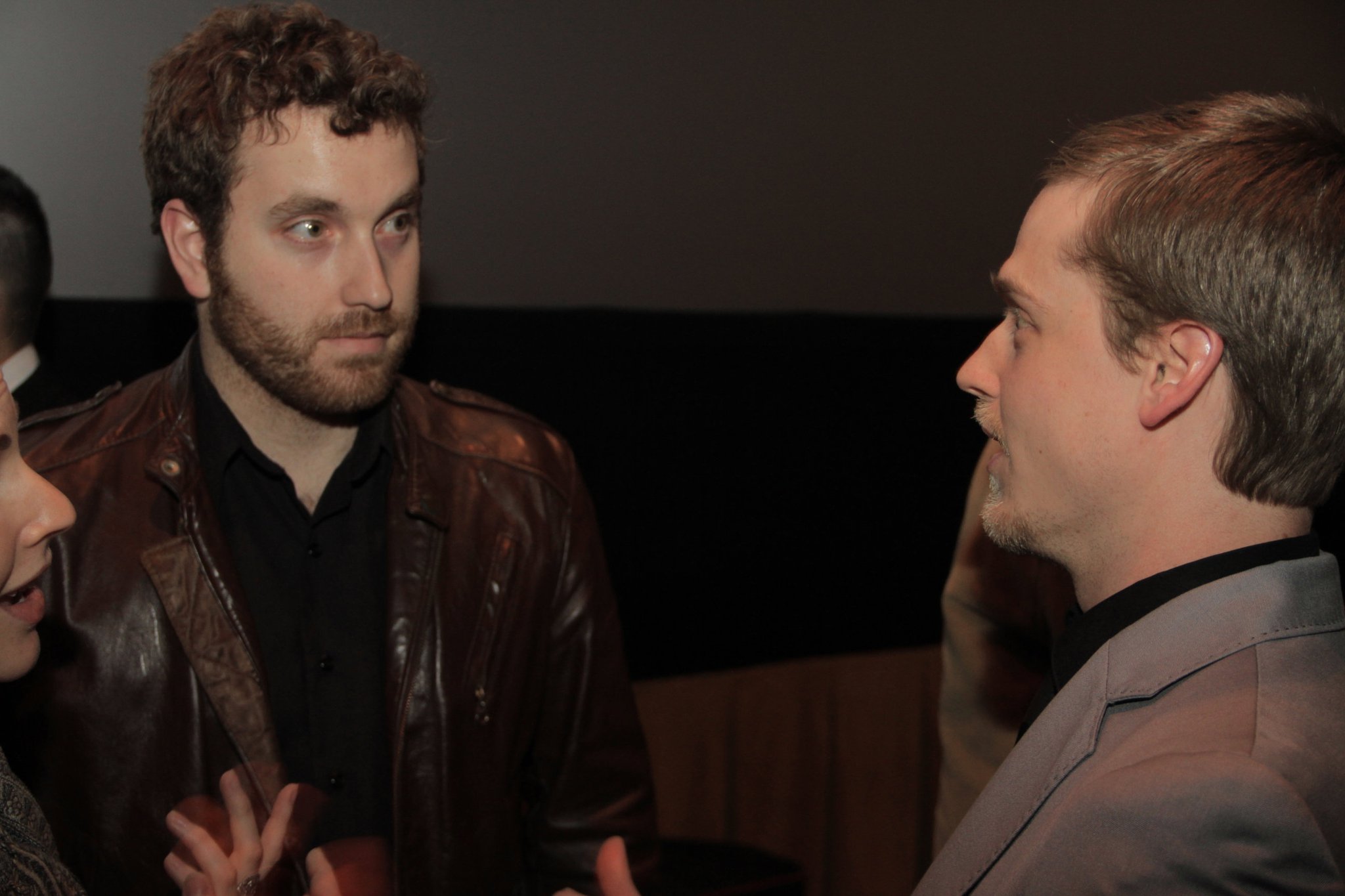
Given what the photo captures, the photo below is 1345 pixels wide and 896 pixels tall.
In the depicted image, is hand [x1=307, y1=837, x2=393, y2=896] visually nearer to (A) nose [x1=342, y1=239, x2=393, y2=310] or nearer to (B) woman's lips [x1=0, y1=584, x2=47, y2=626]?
(B) woman's lips [x1=0, y1=584, x2=47, y2=626]

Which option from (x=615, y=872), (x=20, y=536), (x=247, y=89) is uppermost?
(x=247, y=89)

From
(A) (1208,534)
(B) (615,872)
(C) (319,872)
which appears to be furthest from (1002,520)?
(C) (319,872)

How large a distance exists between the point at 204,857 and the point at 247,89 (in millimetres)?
1116

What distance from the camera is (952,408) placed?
128 inches

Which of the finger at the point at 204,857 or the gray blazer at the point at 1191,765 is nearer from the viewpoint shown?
the gray blazer at the point at 1191,765

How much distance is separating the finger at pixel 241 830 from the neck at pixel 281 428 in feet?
1.81

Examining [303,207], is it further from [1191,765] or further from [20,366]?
[1191,765]

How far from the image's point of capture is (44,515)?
1236mm

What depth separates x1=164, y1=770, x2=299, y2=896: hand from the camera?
51.5 inches

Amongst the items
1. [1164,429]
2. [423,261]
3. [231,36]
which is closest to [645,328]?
[423,261]

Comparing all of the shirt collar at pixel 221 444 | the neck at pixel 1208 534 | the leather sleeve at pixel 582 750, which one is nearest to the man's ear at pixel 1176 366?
the neck at pixel 1208 534

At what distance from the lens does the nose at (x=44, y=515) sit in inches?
48.2

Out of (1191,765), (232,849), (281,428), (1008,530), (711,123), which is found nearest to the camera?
(1191,765)

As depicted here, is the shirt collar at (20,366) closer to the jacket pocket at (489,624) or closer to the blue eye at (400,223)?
the blue eye at (400,223)
